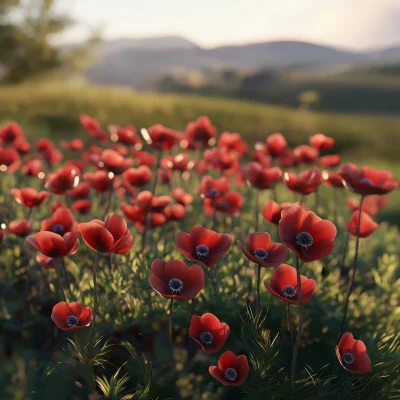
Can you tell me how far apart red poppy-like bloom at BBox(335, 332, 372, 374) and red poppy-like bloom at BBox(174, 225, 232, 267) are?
1.84ft

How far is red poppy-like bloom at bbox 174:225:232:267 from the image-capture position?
1.79 m

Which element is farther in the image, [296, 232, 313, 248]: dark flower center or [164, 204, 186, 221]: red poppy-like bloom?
[164, 204, 186, 221]: red poppy-like bloom

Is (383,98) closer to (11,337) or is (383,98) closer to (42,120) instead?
(42,120)

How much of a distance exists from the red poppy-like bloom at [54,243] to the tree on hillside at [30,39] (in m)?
26.6

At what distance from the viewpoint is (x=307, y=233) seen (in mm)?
1575

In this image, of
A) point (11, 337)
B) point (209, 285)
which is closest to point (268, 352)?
point (209, 285)

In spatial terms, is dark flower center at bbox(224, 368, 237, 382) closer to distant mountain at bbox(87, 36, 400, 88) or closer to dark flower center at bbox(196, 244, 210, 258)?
dark flower center at bbox(196, 244, 210, 258)

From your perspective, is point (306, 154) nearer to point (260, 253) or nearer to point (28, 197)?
point (260, 253)

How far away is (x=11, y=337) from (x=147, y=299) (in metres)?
0.85

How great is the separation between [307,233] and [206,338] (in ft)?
1.92

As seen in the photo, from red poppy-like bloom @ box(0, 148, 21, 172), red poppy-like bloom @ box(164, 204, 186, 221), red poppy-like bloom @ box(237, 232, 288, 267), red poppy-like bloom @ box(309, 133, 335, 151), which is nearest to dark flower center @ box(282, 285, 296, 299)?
red poppy-like bloom @ box(237, 232, 288, 267)

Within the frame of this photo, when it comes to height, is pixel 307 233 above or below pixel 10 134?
above

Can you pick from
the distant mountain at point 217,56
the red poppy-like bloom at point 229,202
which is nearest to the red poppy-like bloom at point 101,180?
the red poppy-like bloom at point 229,202

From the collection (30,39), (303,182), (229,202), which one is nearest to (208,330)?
(303,182)
